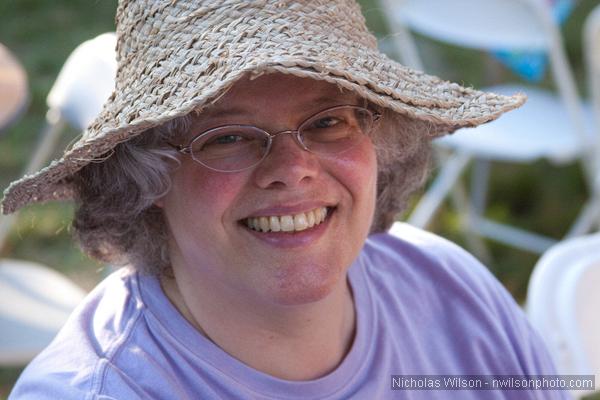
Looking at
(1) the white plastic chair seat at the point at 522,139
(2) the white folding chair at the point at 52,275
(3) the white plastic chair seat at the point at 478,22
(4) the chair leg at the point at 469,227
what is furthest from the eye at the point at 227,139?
(4) the chair leg at the point at 469,227

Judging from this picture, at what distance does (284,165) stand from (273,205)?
7 cm

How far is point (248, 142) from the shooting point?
156 cm

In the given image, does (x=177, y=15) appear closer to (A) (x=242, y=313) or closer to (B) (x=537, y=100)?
(A) (x=242, y=313)

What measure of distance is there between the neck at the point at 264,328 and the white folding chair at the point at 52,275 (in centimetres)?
70

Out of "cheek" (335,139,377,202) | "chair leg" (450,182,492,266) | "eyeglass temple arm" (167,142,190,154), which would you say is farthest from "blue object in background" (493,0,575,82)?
"eyeglass temple arm" (167,142,190,154)

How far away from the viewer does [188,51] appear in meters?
1.46

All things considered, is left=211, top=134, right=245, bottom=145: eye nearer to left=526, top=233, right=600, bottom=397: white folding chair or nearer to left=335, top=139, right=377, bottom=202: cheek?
left=335, top=139, right=377, bottom=202: cheek

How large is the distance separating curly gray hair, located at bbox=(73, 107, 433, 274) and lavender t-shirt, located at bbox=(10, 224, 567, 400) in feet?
0.21

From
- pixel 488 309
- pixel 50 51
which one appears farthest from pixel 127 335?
pixel 50 51

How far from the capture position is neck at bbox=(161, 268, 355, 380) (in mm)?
1659

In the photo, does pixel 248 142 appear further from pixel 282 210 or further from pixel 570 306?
pixel 570 306

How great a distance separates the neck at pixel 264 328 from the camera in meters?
1.66

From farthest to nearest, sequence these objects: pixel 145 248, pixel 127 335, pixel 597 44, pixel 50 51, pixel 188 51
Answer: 1. pixel 50 51
2. pixel 597 44
3. pixel 145 248
4. pixel 127 335
5. pixel 188 51

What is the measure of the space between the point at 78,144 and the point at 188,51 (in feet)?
0.80
